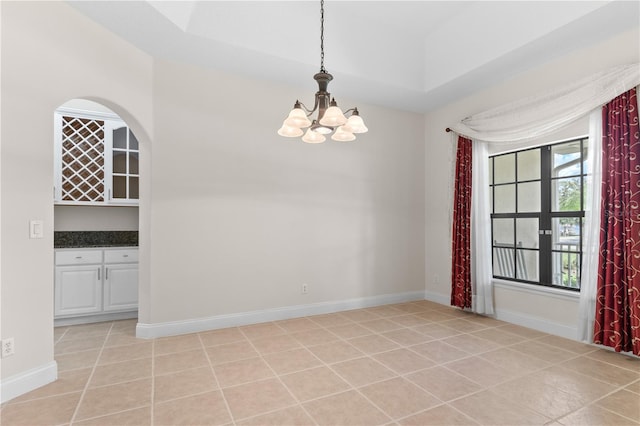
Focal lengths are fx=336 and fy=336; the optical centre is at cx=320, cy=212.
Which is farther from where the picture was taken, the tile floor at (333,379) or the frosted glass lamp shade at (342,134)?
the frosted glass lamp shade at (342,134)

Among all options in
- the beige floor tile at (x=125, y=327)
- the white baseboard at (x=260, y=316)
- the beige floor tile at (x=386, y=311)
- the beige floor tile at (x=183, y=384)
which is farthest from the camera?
the beige floor tile at (x=386, y=311)

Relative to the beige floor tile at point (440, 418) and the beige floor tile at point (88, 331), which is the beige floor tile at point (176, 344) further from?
the beige floor tile at point (440, 418)

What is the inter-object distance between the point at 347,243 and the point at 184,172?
7.49 ft

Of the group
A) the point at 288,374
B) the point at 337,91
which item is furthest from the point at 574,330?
the point at 337,91

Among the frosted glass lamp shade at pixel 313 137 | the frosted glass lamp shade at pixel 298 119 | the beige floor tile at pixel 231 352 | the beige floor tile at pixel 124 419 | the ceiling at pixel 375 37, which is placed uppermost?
the ceiling at pixel 375 37

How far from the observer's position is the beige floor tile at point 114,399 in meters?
2.14

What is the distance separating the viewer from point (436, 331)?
12.2ft

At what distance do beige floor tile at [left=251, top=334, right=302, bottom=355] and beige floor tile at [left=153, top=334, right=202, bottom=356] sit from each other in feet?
1.88

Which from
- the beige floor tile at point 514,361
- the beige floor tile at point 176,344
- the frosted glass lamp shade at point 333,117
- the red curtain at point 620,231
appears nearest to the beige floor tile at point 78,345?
the beige floor tile at point 176,344

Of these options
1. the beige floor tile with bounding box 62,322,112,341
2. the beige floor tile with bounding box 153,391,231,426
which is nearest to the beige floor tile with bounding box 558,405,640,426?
the beige floor tile with bounding box 153,391,231,426

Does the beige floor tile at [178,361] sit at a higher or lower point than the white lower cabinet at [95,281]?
lower

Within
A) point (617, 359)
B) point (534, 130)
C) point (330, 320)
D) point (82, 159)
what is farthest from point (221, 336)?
point (534, 130)

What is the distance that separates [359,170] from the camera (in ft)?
15.7

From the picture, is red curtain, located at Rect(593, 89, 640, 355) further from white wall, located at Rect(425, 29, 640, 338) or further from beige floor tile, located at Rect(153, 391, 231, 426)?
beige floor tile, located at Rect(153, 391, 231, 426)
